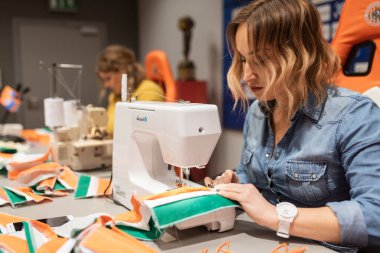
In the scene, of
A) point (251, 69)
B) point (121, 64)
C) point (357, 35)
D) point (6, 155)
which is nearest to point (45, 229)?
point (251, 69)

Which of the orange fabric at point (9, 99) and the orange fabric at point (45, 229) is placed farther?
the orange fabric at point (9, 99)

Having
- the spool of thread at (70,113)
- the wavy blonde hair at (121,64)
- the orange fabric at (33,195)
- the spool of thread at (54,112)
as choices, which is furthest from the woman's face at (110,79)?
the orange fabric at (33,195)

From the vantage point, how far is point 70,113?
1.74m

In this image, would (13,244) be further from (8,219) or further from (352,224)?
(352,224)

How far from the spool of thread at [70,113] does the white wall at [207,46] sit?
5.13ft

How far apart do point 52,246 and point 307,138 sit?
69 centimetres

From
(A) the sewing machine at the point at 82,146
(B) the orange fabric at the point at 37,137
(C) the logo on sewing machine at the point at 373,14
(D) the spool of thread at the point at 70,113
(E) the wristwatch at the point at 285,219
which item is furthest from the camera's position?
(B) the orange fabric at the point at 37,137

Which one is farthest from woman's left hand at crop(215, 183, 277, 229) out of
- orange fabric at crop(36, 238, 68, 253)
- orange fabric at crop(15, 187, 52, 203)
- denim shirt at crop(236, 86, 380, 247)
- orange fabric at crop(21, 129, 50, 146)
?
orange fabric at crop(21, 129, 50, 146)

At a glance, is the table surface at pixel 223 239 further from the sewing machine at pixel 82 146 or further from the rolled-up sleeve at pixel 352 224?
the sewing machine at pixel 82 146

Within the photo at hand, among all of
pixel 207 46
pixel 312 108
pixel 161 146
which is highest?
Answer: pixel 207 46

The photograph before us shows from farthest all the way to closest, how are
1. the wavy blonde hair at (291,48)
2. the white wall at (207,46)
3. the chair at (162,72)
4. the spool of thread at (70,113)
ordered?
the white wall at (207,46)
the chair at (162,72)
the spool of thread at (70,113)
the wavy blonde hair at (291,48)

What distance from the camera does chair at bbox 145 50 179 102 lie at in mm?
2656

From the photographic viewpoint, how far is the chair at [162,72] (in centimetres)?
266

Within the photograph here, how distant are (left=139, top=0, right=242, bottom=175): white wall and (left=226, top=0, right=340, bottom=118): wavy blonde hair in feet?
6.84
